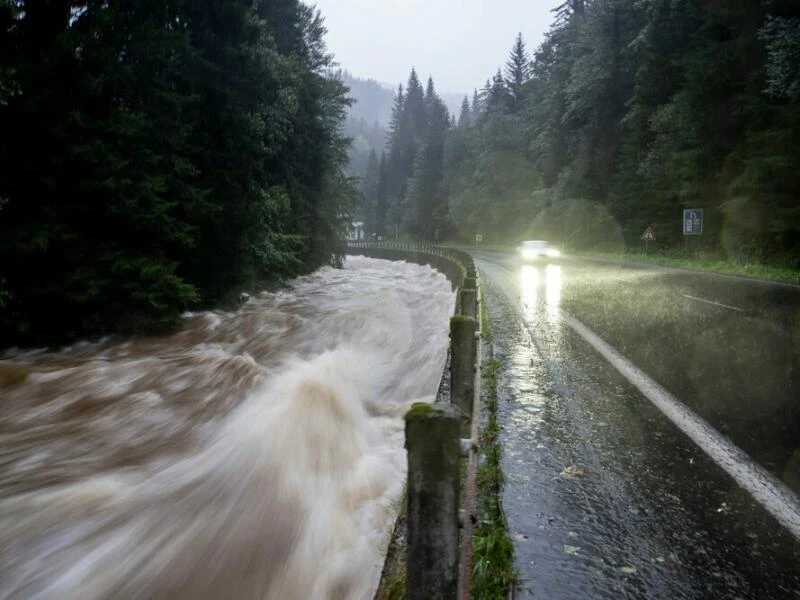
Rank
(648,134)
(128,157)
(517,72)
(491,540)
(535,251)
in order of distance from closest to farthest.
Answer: (491,540), (128,157), (648,134), (535,251), (517,72)

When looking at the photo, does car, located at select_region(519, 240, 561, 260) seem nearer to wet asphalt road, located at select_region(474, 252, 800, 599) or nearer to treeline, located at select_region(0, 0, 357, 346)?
treeline, located at select_region(0, 0, 357, 346)

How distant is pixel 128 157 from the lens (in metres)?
12.9

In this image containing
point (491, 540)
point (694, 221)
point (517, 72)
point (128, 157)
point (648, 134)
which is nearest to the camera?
point (491, 540)

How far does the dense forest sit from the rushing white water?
17.2m

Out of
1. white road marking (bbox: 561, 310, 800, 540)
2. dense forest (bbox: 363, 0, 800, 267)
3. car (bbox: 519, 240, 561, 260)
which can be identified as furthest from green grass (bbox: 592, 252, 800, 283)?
white road marking (bbox: 561, 310, 800, 540)

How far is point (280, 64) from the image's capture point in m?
17.1

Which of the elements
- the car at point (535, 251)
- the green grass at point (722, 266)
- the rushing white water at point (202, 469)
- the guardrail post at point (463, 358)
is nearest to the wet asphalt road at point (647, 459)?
the guardrail post at point (463, 358)

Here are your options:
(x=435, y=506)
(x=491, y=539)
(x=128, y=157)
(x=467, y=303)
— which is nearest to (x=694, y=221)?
(x=467, y=303)

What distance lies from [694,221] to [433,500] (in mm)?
29871

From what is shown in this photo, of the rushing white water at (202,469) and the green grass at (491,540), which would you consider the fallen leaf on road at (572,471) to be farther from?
the rushing white water at (202,469)

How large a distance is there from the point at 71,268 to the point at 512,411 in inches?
422

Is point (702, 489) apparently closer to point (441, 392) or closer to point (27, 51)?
point (441, 392)

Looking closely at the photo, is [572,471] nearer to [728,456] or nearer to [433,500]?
[728,456]

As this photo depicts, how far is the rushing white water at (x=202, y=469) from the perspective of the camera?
166 inches
